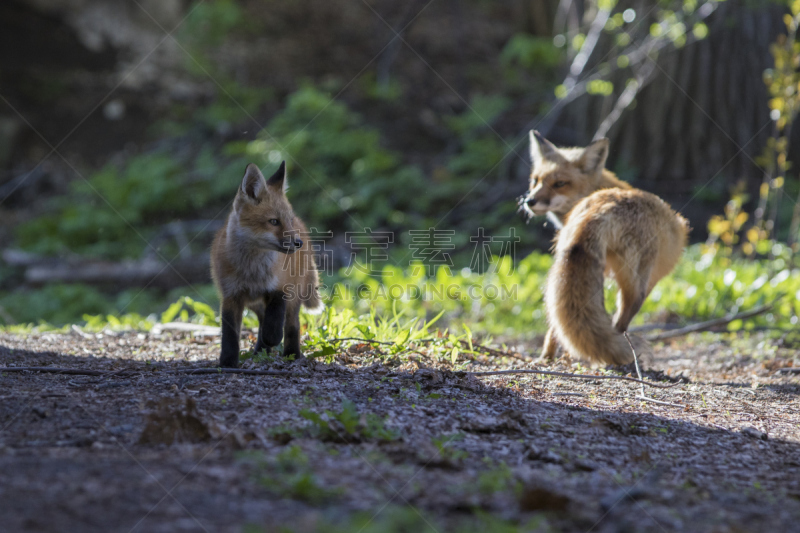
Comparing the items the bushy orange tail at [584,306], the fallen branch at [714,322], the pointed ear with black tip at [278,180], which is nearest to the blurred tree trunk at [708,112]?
the fallen branch at [714,322]

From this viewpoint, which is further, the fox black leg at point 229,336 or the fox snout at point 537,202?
the fox snout at point 537,202

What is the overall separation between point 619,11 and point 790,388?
25.6 feet

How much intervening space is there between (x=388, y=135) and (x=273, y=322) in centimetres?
922

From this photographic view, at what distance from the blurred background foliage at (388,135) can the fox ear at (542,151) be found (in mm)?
1623

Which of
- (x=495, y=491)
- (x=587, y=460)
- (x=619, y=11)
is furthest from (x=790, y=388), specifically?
(x=619, y=11)

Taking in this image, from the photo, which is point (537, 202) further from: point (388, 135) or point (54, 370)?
point (388, 135)

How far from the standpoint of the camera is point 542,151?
6.39 m

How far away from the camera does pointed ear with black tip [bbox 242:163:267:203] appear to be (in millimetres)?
4388

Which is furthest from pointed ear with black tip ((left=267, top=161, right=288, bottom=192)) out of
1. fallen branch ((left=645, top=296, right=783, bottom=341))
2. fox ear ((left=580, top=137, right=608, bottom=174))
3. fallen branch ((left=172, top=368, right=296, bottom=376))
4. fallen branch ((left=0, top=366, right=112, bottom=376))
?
fallen branch ((left=645, top=296, right=783, bottom=341))

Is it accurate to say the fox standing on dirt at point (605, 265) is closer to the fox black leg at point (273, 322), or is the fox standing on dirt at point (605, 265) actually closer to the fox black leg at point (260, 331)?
the fox black leg at point (273, 322)

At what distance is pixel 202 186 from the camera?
11.6 m

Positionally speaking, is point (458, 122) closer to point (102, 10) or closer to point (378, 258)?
point (378, 258)

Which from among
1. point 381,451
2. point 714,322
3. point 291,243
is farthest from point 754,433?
point 291,243

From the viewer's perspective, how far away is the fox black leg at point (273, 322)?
4.14m
